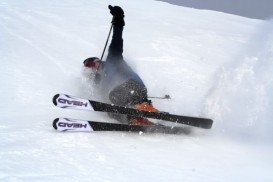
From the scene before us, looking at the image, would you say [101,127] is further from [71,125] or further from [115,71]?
[115,71]

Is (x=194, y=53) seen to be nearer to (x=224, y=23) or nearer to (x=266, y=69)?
(x=266, y=69)

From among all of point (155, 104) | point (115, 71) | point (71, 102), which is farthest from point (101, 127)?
point (155, 104)

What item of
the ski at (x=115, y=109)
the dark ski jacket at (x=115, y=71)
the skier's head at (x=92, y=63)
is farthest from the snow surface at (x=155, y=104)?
the dark ski jacket at (x=115, y=71)

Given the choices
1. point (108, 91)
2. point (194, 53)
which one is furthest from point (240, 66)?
point (194, 53)

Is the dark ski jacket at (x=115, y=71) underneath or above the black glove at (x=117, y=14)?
underneath

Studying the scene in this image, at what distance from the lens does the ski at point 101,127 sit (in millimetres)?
5766

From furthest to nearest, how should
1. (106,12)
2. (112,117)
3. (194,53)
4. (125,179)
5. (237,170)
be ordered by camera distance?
(106,12)
(194,53)
(112,117)
(237,170)
(125,179)

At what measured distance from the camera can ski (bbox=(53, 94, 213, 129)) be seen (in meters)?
5.76

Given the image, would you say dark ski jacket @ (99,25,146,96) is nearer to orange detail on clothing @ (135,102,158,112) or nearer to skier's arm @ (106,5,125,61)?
skier's arm @ (106,5,125,61)

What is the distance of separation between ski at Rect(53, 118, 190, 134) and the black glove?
9.45 ft

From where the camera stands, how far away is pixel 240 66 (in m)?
8.69

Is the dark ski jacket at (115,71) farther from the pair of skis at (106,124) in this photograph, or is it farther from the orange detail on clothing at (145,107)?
the pair of skis at (106,124)

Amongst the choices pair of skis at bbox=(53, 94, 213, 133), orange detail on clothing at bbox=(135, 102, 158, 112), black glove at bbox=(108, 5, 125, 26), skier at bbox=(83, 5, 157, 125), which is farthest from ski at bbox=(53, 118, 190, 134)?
black glove at bbox=(108, 5, 125, 26)

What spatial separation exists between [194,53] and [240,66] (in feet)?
20.8
